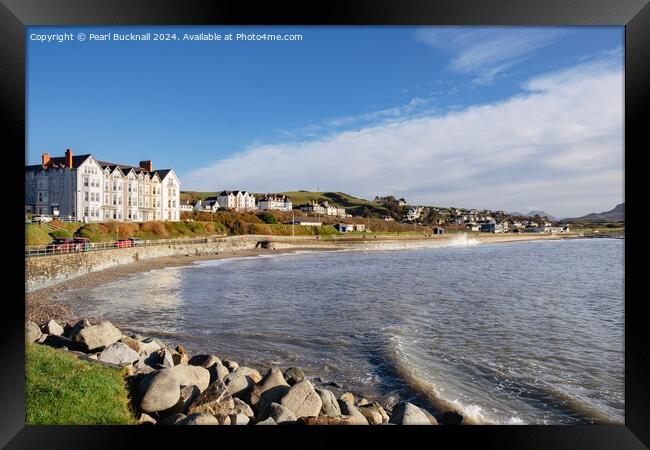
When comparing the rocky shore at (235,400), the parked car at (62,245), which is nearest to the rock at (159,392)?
the rocky shore at (235,400)

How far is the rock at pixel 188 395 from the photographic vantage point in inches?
172

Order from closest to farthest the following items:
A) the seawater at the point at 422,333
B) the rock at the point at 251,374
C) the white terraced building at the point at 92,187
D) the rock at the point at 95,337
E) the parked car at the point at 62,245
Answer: the rock at the point at 251,374, the seawater at the point at 422,333, the rock at the point at 95,337, the white terraced building at the point at 92,187, the parked car at the point at 62,245

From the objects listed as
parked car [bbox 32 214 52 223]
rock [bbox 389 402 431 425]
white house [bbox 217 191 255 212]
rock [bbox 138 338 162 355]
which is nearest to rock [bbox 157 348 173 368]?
rock [bbox 138 338 162 355]

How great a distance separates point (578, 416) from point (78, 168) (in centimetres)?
1624

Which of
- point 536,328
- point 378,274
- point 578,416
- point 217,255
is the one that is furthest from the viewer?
point 217,255

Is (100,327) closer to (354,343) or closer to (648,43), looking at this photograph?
(354,343)

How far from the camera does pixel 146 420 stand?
4.05 m

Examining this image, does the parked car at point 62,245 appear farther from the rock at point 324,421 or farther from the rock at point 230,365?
the rock at point 324,421

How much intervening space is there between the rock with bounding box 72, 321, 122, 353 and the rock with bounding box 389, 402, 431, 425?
4.42 meters

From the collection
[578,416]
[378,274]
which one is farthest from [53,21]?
[378,274]

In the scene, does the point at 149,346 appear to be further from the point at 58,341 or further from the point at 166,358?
the point at 58,341

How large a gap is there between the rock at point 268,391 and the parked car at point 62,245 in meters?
13.8

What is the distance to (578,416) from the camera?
196 inches

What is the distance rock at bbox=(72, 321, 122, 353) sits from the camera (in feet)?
19.0
